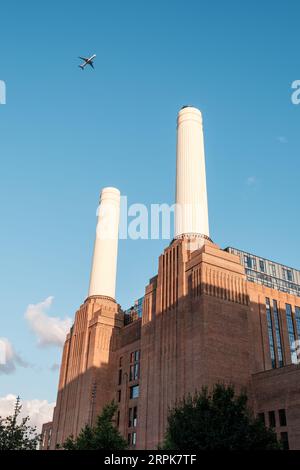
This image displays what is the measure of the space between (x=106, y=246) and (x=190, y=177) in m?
26.9

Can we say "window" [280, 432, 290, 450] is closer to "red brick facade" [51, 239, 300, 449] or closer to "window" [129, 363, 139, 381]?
"red brick facade" [51, 239, 300, 449]

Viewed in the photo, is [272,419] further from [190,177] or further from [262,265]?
[262,265]

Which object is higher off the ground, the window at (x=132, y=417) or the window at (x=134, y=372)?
the window at (x=134, y=372)

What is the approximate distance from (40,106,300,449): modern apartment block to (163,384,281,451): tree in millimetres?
15131

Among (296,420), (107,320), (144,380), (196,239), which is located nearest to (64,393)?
(107,320)

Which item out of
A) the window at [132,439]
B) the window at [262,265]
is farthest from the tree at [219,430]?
the window at [262,265]

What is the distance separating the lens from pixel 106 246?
92562 millimetres

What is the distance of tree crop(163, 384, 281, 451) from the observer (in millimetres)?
33656

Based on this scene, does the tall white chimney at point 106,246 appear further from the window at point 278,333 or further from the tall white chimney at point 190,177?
the window at point 278,333

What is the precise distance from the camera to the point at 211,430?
111 feet

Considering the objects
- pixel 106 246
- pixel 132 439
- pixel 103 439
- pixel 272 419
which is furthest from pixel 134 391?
pixel 103 439

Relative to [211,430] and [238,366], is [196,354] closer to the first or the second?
[238,366]

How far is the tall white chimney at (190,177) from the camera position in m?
67.6

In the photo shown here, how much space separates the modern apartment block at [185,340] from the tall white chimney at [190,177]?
0.16 meters
